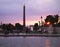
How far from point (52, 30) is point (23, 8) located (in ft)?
42.0

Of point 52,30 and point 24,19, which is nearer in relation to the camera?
point 52,30

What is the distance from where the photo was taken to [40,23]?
111 metres

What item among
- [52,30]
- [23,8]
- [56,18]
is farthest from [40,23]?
[52,30]

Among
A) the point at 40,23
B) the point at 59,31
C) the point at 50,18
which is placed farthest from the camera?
the point at 50,18

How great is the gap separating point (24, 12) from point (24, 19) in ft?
6.92

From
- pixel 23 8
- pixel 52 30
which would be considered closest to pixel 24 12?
pixel 23 8

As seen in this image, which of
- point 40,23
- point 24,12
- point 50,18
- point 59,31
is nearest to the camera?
point 59,31

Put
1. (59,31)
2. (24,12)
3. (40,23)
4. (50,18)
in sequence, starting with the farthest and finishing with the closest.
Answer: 1. (50,18)
2. (40,23)
3. (24,12)
4. (59,31)

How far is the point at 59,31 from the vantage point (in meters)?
67.2

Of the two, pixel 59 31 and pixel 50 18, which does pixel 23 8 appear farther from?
pixel 50 18

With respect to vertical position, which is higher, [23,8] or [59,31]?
[23,8]

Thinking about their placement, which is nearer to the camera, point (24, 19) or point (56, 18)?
point (24, 19)

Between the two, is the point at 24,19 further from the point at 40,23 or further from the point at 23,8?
the point at 40,23

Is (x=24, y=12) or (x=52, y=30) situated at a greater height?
(x=24, y=12)
